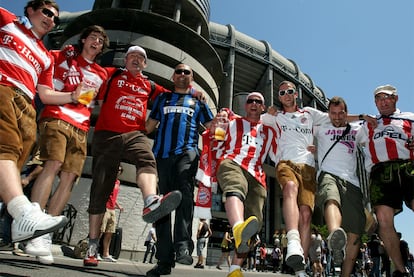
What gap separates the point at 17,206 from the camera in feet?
6.84

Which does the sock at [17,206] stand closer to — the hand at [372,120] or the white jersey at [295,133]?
the white jersey at [295,133]

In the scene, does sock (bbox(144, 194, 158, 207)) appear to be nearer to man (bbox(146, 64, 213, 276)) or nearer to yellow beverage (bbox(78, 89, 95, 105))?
man (bbox(146, 64, 213, 276))

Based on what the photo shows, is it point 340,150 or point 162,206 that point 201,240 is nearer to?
point 340,150

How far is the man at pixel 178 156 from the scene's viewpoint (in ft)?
10.9

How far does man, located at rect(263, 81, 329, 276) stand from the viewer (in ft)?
12.0

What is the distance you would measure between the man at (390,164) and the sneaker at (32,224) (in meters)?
3.75

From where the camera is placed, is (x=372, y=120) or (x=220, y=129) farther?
(x=372, y=120)

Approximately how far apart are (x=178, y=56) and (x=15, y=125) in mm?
18805

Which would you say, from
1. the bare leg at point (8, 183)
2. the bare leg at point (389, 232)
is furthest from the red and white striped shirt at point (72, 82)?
the bare leg at point (389, 232)

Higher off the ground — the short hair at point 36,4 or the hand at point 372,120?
the short hair at point 36,4

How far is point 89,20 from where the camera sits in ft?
68.0

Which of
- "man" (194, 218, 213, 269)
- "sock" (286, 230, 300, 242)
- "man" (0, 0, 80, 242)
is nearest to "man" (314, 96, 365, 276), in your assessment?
"sock" (286, 230, 300, 242)

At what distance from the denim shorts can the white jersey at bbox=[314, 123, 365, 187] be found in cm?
349

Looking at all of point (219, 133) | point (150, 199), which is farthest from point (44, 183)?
point (219, 133)
